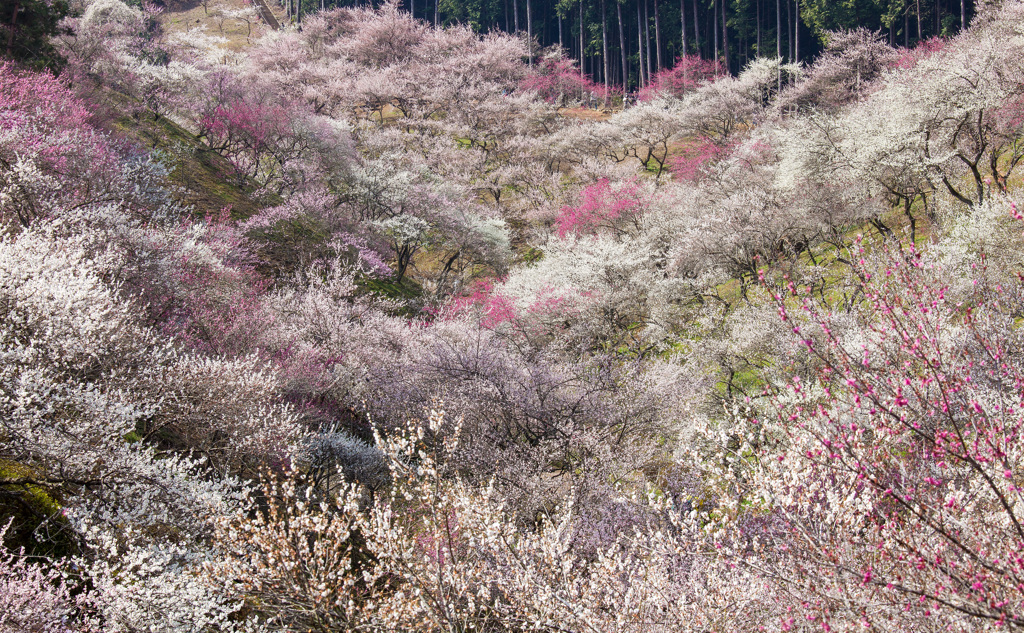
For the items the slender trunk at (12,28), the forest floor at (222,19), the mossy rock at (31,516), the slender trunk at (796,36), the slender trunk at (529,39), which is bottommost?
the mossy rock at (31,516)

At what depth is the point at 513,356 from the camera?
13.2 meters

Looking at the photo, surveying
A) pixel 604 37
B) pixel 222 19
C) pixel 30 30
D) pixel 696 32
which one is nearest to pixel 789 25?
pixel 696 32

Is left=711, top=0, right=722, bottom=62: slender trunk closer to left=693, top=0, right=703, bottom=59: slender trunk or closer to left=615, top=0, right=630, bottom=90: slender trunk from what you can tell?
left=693, top=0, right=703, bottom=59: slender trunk

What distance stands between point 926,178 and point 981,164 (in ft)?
18.7

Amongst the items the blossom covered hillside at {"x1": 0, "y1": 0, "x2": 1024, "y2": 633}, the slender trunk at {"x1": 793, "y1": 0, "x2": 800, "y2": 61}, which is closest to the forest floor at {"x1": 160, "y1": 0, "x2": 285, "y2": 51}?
the blossom covered hillside at {"x1": 0, "y1": 0, "x2": 1024, "y2": 633}

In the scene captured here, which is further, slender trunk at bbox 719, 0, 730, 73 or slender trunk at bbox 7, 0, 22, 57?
slender trunk at bbox 719, 0, 730, 73

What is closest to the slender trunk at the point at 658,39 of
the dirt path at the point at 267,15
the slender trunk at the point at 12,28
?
the slender trunk at the point at 12,28

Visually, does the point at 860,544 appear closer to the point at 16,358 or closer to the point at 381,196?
the point at 16,358

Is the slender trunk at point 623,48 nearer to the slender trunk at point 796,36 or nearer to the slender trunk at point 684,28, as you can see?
the slender trunk at point 684,28

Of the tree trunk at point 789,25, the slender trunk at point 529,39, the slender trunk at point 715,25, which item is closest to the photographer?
the tree trunk at point 789,25

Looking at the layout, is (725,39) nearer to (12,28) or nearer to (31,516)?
(12,28)

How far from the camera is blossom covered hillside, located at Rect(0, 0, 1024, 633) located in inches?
158

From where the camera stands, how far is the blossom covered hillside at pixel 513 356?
Result: 402 centimetres

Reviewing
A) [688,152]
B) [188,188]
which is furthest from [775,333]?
[688,152]
